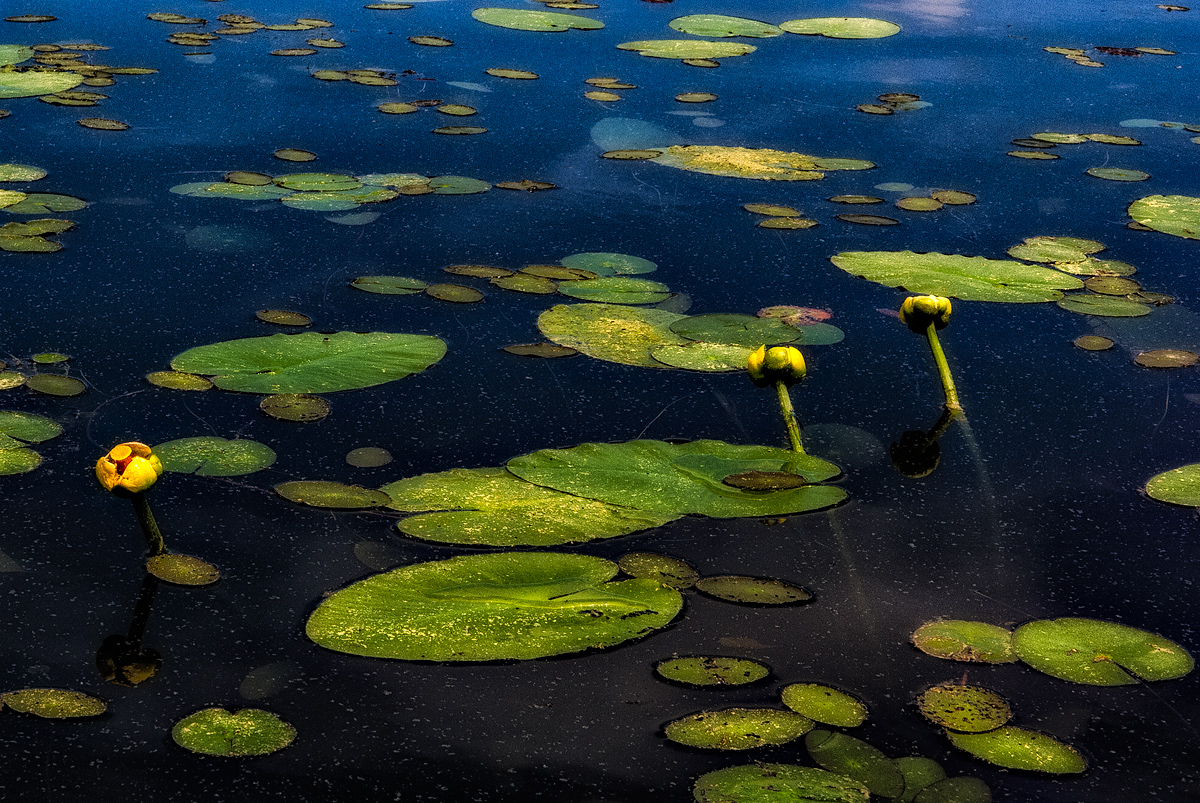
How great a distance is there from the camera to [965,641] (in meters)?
1.92

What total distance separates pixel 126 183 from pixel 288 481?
2.06 m

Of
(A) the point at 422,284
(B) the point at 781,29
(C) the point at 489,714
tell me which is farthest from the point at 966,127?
(C) the point at 489,714

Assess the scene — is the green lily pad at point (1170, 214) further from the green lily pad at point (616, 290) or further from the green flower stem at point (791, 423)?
the green flower stem at point (791, 423)

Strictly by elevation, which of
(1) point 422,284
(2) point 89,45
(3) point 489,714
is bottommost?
(3) point 489,714

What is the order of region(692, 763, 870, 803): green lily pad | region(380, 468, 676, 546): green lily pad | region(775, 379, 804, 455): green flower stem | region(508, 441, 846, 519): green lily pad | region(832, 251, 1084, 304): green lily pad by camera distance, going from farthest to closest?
region(832, 251, 1084, 304): green lily pad < region(775, 379, 804, 455): green flower stem < region(508, 441, 846, 519): green lily pad < region(380, 468, 676, 546): green lily pad < region(692, 763, 870, 803): green lily pad

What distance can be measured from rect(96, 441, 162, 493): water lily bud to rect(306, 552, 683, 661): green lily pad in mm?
343

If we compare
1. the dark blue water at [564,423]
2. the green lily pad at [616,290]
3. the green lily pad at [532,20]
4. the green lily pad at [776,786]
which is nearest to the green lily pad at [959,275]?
the dark blue water at [564,423]

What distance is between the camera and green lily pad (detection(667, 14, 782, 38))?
623cm

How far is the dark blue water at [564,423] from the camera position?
5.57ft

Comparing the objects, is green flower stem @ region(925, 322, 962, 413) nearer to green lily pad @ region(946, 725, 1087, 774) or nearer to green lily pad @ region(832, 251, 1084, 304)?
green lily pad @ region(832, 251, 1084, 304)

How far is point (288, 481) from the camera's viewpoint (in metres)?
2.28

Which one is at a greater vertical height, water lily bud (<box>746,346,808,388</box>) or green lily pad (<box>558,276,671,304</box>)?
water lily bud (<box>746,346,808,388</box>)

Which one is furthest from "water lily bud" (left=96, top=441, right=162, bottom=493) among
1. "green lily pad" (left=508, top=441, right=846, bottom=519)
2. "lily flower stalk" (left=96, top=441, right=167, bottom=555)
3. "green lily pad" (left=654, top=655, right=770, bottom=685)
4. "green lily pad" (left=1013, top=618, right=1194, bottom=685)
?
"green lily pad" (left=1013, top=618, right=1194, bottom=685)

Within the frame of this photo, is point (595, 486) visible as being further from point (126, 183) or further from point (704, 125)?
point (704, 125)
